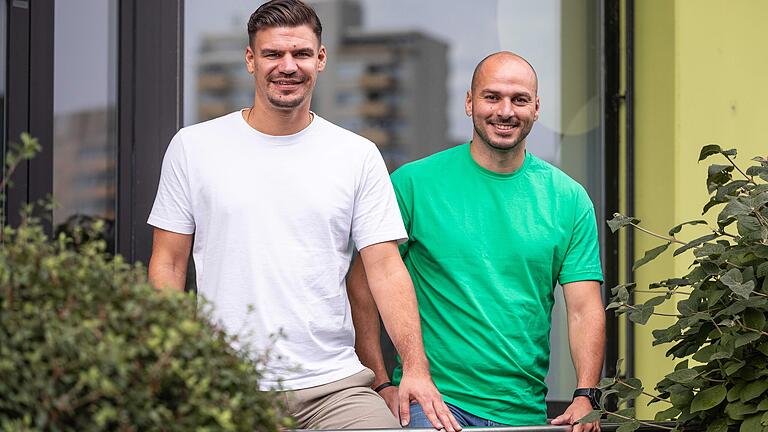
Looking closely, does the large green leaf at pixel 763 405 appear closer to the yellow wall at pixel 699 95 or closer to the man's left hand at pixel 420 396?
the man's left hand at pixel 420 396

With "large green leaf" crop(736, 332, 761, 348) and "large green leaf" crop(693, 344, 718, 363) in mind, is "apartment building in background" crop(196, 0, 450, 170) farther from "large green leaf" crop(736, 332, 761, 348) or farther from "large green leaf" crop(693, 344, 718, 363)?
"large green leaf" crop(736, 332, 761, 348)

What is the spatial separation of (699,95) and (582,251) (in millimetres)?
1101

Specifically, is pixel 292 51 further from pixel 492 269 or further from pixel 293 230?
pixel 492 269

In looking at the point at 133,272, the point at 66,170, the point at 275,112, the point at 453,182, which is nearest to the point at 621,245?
the point at 453,182

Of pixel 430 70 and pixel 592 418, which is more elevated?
pixel 430 70

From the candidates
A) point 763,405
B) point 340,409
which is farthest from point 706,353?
point 340,409

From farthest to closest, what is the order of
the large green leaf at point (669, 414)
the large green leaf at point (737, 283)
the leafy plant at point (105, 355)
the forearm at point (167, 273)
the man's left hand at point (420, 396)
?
the forearm at point (167, 273) < the man's left hand at point (420, 396) < the large green leaf at point (669, 414) < the large green leaf at point (737, 283) < the leafy plant at point (105, 355)

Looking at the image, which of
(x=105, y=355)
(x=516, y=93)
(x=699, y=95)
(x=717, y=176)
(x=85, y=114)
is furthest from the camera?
(x=699, y=95)

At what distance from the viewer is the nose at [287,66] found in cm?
309

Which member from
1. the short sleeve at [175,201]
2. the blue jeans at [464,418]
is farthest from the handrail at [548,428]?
the short sleeve at [175,201]

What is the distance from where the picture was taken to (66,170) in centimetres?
387

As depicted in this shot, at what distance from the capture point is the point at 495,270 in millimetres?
3303

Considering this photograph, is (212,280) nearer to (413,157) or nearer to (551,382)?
(413,157)

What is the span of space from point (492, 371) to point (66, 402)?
6.34 ft
